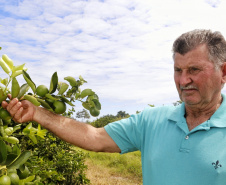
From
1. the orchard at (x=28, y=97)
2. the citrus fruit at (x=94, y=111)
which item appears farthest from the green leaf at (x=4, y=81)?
the citrus fruit at (x=94, y=111)

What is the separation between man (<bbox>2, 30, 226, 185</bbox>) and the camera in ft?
5.85

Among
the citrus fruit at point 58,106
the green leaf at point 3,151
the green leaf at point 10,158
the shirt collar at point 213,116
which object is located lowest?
the green leaf at point 10,158

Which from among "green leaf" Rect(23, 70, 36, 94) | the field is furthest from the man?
the field

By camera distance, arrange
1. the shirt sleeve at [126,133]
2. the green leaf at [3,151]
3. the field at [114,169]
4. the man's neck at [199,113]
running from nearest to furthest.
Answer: the green leaf at [3,151], the man's neck at [199,113], the shirt sleeve at [126,133], the field at [114,169]

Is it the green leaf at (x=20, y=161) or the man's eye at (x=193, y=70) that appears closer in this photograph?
the green leaf at (x=20, y=161)

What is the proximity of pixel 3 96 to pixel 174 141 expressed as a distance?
1.11 metres

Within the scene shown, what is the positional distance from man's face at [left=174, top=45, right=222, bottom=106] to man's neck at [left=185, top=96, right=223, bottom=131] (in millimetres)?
79

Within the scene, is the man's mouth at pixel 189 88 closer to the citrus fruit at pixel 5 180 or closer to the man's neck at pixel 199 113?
the man's neck at pixel 199 113

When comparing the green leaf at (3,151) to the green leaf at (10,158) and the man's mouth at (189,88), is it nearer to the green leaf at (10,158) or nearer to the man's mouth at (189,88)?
the green leaf at (10,158)

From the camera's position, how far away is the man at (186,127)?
5.85 feet

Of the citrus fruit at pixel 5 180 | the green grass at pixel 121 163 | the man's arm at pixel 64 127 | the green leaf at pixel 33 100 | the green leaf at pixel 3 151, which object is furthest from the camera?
the green grass at pixel 121 163

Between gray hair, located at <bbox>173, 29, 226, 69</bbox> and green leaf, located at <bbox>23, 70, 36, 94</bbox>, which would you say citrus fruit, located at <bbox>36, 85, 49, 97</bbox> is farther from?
gray hair, located at <bbox>173, 29, 226, 69</bbox>

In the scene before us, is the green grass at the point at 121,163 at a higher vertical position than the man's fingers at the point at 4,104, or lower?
lower

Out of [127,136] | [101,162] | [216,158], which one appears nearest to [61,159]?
[127,136]
